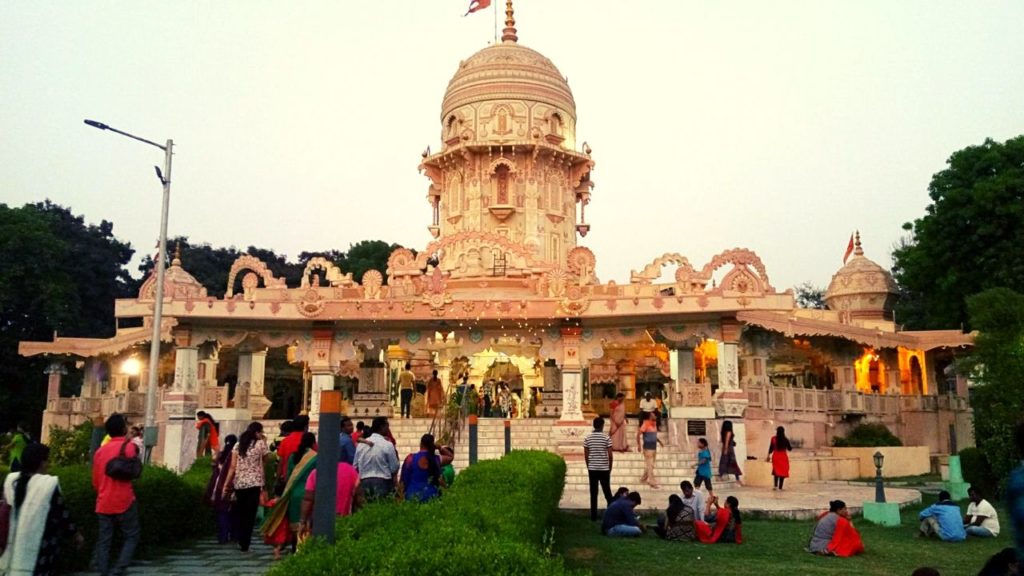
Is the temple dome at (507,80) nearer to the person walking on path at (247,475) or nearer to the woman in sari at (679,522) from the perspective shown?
the woman in sari at (679,522)

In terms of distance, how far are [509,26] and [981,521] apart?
34282 mm

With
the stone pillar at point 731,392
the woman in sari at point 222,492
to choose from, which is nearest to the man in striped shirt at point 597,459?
the woman in sari at point 222,492

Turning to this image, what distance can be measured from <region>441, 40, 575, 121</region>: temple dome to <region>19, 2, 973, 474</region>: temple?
101mm

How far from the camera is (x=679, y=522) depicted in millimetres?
12531

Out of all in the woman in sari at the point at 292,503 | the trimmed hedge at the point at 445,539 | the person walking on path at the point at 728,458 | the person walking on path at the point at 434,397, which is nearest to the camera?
the trimmed hedge at the point at 445,539

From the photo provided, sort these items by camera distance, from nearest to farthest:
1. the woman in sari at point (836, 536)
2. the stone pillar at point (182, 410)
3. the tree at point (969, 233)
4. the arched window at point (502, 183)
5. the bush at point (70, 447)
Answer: the woman in sari at point (836, 536), the stone pillar at point (182, 410), the bush at point (70, 447), the tree at point (969, 233), the arched window at point (502, 183)

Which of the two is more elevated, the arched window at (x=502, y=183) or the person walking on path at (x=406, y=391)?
the arched window at (x=502, y=183)

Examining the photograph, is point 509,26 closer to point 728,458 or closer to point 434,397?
point 434,397

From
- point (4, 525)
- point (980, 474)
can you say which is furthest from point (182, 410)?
point (980, 474)

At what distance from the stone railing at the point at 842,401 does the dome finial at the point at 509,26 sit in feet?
75.6

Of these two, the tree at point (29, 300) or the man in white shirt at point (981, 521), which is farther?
the tree at point (29, 300)

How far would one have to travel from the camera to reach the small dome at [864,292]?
3706cm

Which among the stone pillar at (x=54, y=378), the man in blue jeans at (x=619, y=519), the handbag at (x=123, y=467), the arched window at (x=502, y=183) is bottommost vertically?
the man in blue jeans at (x=619, y=519)

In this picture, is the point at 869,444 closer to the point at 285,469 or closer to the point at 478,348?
the point at 478,348
